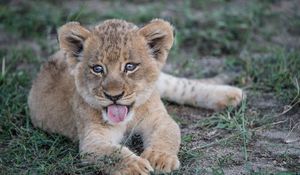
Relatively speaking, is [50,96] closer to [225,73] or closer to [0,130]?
[0,130]

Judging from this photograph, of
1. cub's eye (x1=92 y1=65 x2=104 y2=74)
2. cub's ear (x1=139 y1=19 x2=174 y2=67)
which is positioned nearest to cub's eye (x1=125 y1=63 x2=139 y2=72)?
cub's eye (x1=92 y1=65 x2=104 y2=74)

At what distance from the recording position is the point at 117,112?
12.7ft

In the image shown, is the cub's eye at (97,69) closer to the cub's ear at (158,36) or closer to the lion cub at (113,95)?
the lion cub at (113,95)

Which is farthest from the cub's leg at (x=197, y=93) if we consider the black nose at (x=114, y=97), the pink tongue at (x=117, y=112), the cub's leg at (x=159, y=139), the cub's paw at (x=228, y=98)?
the black nose at (x=114, y=97)

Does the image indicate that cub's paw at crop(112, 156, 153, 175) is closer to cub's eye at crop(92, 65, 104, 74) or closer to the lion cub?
the lion cub

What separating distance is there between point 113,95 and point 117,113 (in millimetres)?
210

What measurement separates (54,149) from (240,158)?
1146mm

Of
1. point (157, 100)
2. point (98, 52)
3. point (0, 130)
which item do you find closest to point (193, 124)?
point (157, 100)

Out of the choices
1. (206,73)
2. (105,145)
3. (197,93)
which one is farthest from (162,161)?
(206,73)

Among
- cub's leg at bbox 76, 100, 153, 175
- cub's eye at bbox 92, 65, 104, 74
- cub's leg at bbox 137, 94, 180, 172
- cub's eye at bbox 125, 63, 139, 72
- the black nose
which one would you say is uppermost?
cub's eye at bbox 92, 65, 104, 74

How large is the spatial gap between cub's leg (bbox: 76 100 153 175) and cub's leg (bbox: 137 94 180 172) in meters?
0.10

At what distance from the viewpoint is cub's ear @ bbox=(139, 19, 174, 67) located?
4.04 metres

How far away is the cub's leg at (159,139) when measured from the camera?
141 inches

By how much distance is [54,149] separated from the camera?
4.09m
